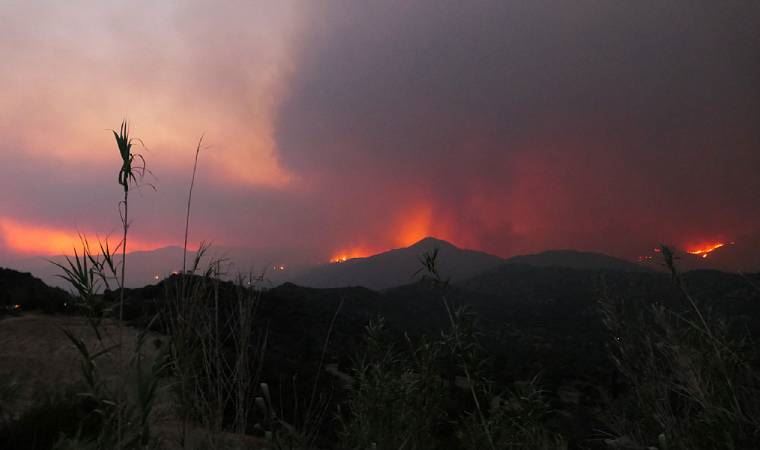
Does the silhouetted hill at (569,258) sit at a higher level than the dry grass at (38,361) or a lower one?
higher

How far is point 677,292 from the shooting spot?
11.3ft

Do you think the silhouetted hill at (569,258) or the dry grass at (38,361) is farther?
the silhouetted hill at (569,258)

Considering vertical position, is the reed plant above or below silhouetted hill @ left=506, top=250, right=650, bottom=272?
below

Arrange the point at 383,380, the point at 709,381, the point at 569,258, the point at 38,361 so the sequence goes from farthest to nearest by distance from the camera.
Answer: the point at 569,258
the point at 38,361
the point at 383,380
the point at 709,381

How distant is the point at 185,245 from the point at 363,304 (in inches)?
2235

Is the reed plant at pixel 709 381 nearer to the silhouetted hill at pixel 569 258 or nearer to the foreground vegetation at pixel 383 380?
the foreground vegetation at pixel 383 380

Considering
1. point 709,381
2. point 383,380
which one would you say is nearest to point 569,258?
point 383,380

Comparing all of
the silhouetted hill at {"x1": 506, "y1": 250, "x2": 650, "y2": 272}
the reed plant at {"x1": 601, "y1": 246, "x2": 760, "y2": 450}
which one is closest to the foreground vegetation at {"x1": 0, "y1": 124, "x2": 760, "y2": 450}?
the reed plant at {"x1": 601, "y1": 246, "x2": 760, "y2": 450}

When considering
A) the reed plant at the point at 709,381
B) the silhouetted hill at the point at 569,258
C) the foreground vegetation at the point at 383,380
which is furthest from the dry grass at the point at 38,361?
the silhouetted hill at the point at 569,258

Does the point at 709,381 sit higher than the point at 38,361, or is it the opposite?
the point at 709,381

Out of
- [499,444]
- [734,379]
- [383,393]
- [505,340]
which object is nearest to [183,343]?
[383,393]

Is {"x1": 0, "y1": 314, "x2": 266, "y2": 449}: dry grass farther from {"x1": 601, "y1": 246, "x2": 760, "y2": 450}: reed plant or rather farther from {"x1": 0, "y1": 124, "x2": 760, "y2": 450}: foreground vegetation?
{"x1": 601, "y1": 246, "x2": 760, "y2": 450}: reed plant

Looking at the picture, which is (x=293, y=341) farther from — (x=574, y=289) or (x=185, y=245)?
(x=574, y=289)

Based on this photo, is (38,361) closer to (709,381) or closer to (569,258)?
(709,381)
